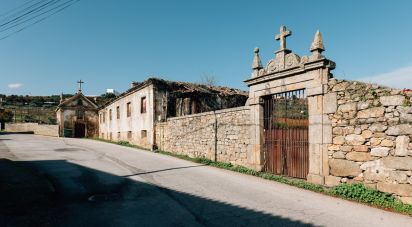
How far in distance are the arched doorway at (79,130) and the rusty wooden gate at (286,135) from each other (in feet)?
101

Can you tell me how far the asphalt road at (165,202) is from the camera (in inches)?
199

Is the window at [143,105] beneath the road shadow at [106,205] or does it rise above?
above

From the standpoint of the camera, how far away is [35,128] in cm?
3728

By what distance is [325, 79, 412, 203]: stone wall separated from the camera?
619cm

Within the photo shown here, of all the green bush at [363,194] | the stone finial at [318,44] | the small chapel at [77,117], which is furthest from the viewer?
the small chapel at [77,117]

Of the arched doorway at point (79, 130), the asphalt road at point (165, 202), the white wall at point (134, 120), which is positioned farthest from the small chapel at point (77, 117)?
the asphalt road at point (165, 202)

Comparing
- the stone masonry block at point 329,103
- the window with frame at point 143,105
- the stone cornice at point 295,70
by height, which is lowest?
the stone masonry block at point 329,103

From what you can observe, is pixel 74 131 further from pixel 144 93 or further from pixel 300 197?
pixel 300 197

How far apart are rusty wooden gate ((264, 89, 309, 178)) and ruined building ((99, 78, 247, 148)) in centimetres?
994

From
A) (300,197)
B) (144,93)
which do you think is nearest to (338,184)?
(300,197)

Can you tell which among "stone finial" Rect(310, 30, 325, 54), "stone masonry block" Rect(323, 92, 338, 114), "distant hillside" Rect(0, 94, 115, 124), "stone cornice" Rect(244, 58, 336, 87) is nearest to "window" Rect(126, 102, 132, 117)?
"stone cornice" Rect(244, 58, 336, 87)

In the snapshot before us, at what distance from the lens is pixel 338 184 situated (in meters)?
7.51

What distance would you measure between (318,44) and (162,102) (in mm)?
12649

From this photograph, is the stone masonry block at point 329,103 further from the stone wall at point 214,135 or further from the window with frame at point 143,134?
the window with frame at point 143,134
